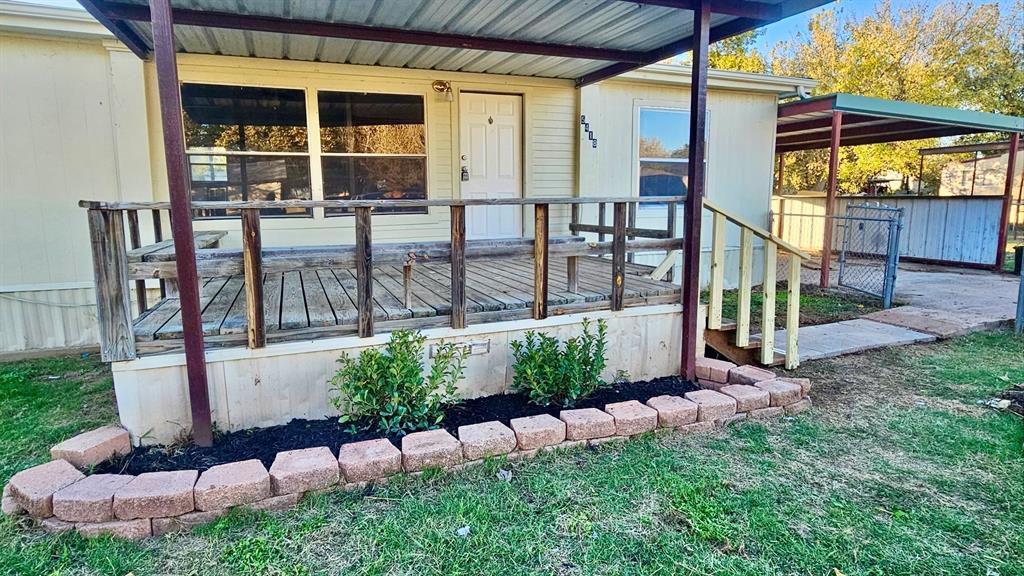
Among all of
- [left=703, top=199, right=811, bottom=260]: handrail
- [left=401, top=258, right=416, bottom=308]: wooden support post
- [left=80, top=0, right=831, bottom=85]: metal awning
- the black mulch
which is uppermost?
[left=80, top=0, right=831, bottom=85]: metal awning

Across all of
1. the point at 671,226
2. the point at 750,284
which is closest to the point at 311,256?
the point at 671,226

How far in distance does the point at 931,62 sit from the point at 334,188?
64.3 feet

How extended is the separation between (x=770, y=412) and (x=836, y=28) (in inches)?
833

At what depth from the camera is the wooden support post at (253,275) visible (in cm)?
284

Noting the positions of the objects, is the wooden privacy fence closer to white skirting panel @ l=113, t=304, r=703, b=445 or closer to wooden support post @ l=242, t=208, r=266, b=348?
white skirting panel @ l=113, t=304, r=703, b=445

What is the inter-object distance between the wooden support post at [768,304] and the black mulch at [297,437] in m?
0.96

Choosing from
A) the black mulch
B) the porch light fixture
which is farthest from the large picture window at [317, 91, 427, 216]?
the black mulch

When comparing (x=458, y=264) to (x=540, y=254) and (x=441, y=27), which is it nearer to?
(x=540, y=254)

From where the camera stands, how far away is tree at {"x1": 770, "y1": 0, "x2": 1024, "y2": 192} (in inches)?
664

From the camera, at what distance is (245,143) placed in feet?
17.4

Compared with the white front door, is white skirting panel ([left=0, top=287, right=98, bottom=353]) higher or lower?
lower

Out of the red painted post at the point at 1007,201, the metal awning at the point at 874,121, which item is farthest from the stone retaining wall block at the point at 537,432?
the red painted post at the point at 1007,201

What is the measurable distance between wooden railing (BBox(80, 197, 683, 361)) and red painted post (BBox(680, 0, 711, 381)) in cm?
15

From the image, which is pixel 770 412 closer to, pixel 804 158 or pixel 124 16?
pixel 124 16
